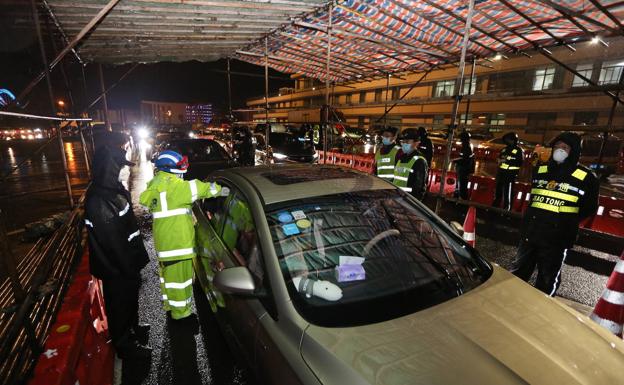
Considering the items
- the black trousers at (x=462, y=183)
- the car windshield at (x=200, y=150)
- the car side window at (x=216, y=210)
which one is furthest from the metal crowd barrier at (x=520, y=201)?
the car windshield at (x=200, y=150)

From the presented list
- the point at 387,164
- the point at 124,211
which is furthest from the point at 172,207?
the point at 387,164

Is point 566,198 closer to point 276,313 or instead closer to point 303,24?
point 276,313

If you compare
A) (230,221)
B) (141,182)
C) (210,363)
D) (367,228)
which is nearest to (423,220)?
(367,228)

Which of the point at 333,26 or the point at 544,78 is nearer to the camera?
the point at 333,26

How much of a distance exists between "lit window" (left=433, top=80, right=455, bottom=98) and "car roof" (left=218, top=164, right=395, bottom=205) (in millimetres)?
31258

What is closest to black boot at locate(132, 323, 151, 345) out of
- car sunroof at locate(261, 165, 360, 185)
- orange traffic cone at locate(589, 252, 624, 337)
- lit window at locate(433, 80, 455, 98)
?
Result: car sunroof at locate(261, 165, 360, 185)

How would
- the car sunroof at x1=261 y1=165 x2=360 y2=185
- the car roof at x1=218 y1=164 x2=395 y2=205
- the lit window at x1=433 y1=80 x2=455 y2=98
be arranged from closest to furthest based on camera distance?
1. the car roof at x1=218 y1=164 x2=395 y2=205
2. the car sunroof at x1=261 y1=165 x2=360 y2=185
3. the lit window at x1=433 y1=80 x2=455 y2=98

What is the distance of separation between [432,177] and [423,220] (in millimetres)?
6392

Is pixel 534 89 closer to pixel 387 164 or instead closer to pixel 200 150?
pixel 387 164

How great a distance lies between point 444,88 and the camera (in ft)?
99.9

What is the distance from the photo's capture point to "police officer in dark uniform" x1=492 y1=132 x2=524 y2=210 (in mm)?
6465

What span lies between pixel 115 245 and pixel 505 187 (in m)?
7.30

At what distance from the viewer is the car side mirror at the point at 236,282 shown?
1666 millimetres

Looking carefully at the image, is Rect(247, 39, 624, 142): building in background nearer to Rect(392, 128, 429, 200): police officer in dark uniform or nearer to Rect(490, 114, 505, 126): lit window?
Rect(490, 114, 505, 126): lit window
